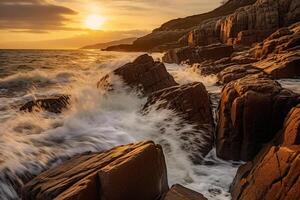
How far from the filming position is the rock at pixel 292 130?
18.9ft

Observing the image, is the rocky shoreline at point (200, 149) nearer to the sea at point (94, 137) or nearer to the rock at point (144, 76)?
the rock at point (144, 76)

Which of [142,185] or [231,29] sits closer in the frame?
[142,185]

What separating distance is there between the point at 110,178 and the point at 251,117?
3985 mm

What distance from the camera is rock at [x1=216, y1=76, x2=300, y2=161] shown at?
A: 24.4 feet

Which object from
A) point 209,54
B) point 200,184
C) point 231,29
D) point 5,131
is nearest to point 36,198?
point 200,184

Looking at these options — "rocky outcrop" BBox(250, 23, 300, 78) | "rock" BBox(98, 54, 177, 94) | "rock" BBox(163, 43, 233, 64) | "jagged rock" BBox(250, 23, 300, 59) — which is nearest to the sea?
"rock" BBox(98, 54, 177, 94)

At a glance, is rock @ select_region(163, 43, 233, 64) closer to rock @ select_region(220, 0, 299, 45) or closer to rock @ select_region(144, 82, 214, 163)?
rock @ select_region(220, 0, 299, 45)

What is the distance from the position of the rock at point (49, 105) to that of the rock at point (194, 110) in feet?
10.6

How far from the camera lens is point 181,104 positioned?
962cm

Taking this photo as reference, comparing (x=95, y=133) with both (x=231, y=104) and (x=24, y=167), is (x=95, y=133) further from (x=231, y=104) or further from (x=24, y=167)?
(x=231, y=104)

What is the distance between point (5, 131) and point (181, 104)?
15.6 feet

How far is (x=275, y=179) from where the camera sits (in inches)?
198

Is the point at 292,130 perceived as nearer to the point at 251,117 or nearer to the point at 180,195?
the point at 251,117

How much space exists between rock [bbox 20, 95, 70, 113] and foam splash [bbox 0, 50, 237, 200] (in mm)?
336
